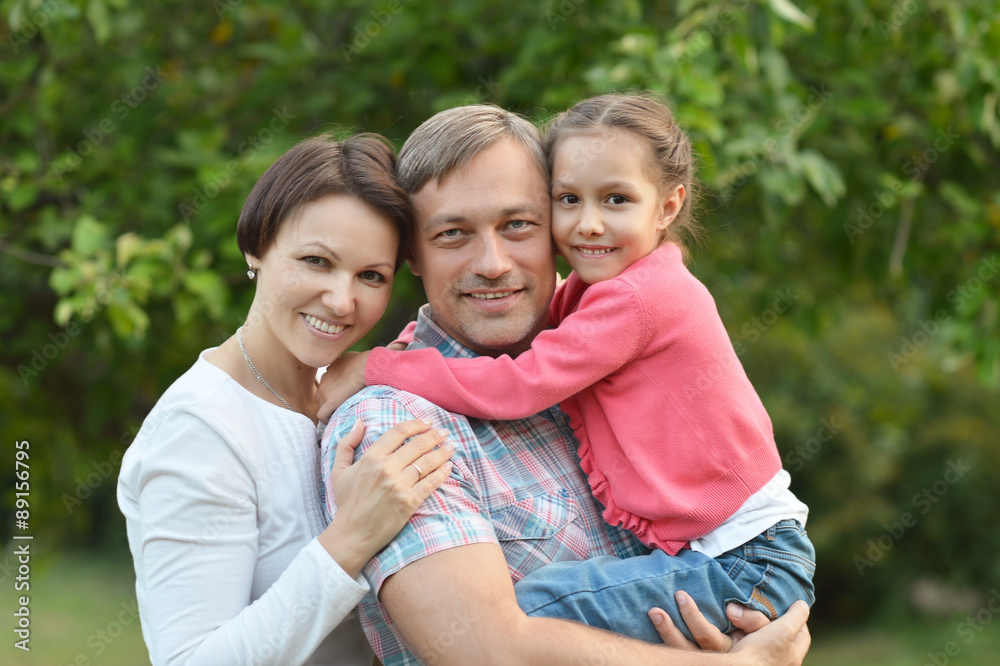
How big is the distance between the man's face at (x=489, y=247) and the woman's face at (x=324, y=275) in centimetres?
13

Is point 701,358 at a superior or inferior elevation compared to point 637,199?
inferior

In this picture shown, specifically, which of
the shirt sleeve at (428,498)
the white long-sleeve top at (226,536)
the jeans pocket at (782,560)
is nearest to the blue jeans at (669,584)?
the jeans pocket at (782,560)

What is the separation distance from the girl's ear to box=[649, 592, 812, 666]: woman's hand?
0.88 metres

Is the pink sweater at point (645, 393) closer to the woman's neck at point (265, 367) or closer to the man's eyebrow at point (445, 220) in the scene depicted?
the woman's neck at point (265, 367)

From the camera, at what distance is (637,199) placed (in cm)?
215

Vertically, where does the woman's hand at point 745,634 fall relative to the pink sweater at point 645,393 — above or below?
below

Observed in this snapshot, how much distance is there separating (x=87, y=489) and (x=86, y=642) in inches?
181

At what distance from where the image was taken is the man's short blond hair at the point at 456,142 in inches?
83.1

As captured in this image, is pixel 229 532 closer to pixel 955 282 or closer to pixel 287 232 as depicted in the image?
pixel 287 232

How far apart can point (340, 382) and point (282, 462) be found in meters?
0.25

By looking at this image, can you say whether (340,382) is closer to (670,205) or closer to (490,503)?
(490,503)

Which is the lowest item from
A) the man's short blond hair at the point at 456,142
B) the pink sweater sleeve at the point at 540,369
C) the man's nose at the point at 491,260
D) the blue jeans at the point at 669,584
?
the blue jeans at the point at 669,584

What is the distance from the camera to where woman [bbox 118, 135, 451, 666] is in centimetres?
175

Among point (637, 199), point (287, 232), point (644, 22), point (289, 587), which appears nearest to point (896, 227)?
point (644, 22)
